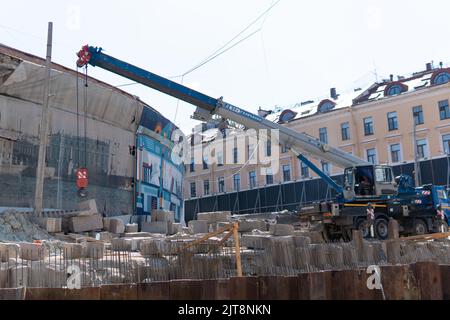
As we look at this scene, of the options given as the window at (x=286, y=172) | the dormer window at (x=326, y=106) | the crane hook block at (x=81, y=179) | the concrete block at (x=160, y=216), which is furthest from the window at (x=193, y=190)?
the crane hook block at (x=81, y=179)


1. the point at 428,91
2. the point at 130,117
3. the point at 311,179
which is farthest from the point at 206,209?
the point at 130,117

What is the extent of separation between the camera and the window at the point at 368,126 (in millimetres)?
42316

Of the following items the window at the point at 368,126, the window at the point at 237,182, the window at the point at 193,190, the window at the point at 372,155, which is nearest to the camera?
the window at the point at 372,155

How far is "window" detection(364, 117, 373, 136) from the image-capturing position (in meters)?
42.3

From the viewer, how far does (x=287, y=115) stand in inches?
1917

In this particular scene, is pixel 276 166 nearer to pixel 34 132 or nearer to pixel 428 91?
pixel 428 91

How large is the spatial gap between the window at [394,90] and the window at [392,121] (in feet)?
5.78

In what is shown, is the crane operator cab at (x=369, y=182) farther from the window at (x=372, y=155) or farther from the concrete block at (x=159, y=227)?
the window at (x=372, y=155)

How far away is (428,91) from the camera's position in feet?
128

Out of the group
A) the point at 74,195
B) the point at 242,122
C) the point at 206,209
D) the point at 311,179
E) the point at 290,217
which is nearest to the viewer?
the point at 242,122

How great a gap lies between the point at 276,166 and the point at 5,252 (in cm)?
3972

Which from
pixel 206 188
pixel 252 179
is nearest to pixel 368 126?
pixel 252 179

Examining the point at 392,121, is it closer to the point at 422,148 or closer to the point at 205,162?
the point at 422,148

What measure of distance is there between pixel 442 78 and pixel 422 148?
5.76m
